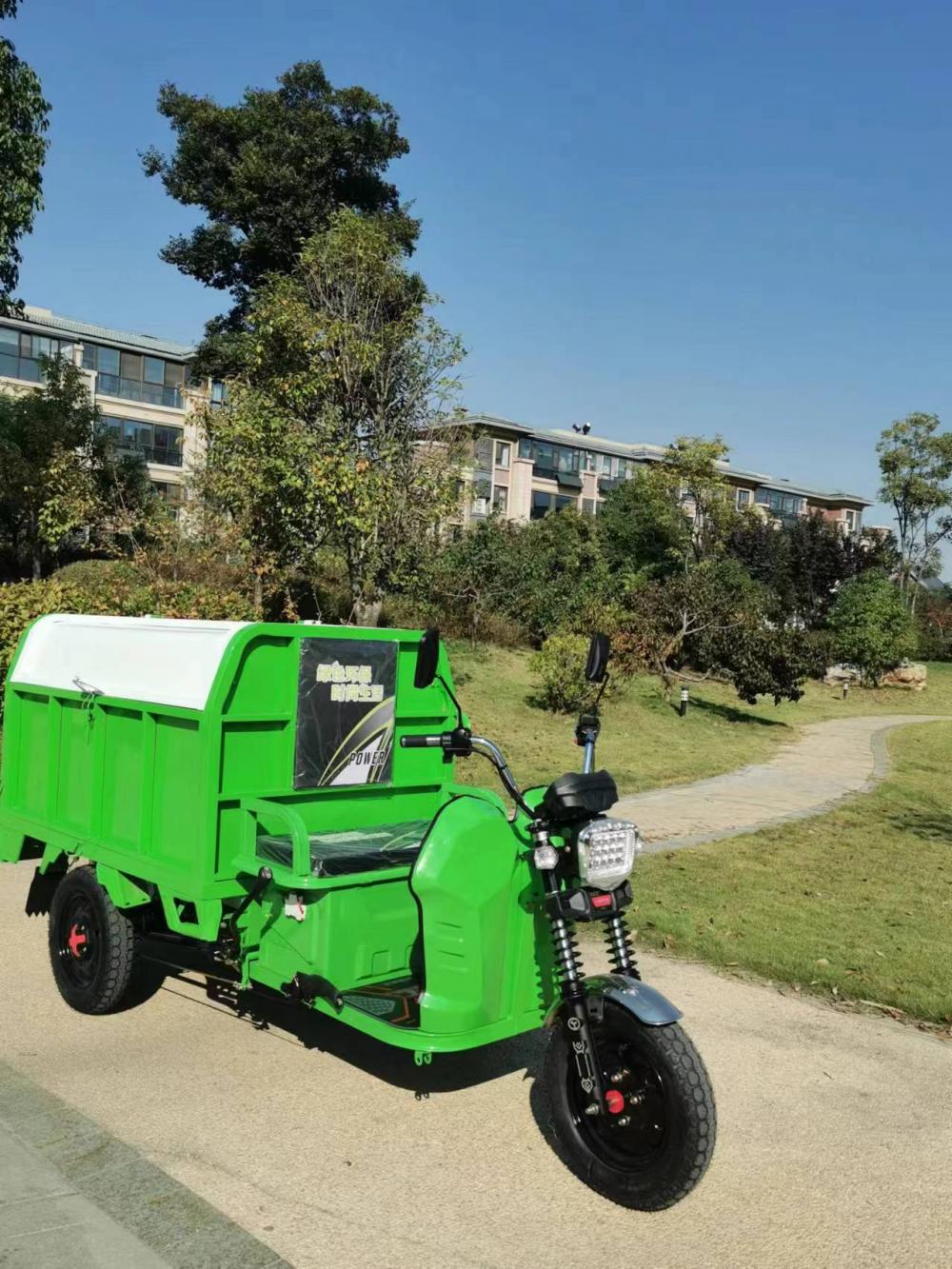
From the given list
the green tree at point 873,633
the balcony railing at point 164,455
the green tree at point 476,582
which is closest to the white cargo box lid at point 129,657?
the green tree at point 476,582

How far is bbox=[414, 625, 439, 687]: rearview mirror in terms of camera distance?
3422 mm

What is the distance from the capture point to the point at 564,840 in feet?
11.7

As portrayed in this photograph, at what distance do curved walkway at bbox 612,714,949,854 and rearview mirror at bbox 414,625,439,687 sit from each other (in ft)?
18.5

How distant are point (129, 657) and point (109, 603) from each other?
7.85 metres

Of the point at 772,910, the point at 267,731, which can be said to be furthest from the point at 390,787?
the point at 772,910

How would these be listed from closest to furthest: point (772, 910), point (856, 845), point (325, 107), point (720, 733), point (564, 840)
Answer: point (564, 840) → point (772, 910) → point (856, 845) → point (720, 733) → point (325, 107)

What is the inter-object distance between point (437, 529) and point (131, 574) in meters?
5.61

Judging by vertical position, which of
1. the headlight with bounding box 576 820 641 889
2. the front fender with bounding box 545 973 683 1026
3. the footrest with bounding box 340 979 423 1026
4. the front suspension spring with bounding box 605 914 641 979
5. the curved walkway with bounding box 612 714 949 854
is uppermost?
the headlight with bounding box 576 820 641 889

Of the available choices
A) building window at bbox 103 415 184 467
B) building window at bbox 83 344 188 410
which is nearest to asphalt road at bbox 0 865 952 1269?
building window at bbox 103 415 184 467

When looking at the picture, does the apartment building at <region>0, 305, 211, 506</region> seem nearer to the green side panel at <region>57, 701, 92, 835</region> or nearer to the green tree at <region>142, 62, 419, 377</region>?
the green tree at <region>142, 62, 419, 377</region>

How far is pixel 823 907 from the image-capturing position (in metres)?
→ 7.13

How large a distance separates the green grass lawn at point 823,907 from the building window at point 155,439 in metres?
41.9

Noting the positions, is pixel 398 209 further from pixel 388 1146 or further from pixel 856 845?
pixel 388 1146

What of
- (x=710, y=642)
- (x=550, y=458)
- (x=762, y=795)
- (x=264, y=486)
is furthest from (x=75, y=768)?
(x=550, y=458)
